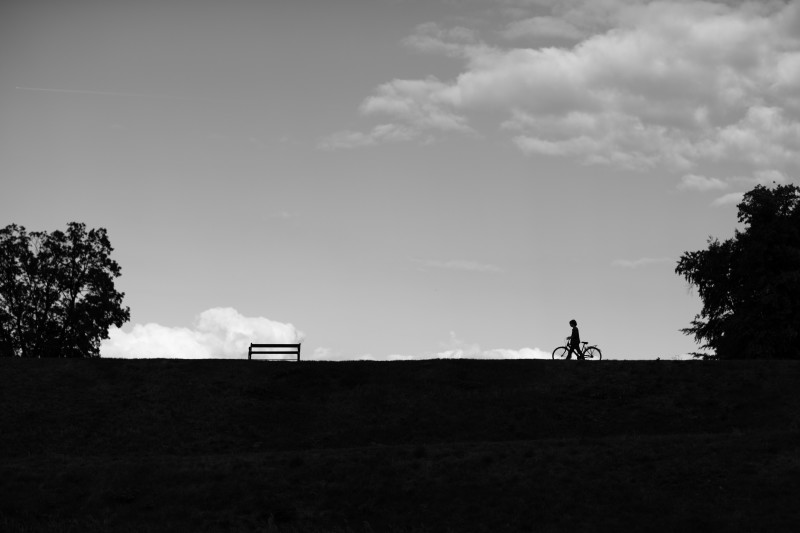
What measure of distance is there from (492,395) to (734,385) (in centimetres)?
1059

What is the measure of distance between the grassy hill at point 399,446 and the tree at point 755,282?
548 inches

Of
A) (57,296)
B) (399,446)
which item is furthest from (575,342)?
(57,296)

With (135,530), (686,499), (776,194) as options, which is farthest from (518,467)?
(776,194)

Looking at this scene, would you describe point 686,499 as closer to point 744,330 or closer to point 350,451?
point 350,451

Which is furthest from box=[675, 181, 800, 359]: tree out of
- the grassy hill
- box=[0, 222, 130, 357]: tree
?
box=[0, 222, 130, 357]: tree

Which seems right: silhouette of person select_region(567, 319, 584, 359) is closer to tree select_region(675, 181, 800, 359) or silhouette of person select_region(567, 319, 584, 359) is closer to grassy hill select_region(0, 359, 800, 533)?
grassy hill select_region(0, 359, 800, 533)

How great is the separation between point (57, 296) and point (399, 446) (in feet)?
144

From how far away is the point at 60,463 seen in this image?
30859mm

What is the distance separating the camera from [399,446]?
31.0m

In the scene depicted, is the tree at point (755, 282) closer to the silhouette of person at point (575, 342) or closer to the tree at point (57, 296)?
the silhouette of person at point (575, 342)

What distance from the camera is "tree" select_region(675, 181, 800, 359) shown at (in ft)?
179

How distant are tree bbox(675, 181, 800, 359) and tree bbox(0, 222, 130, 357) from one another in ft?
135

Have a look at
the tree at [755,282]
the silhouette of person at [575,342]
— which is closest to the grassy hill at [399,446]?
the silhouette of person at [575,342]

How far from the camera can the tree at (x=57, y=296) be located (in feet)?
211
